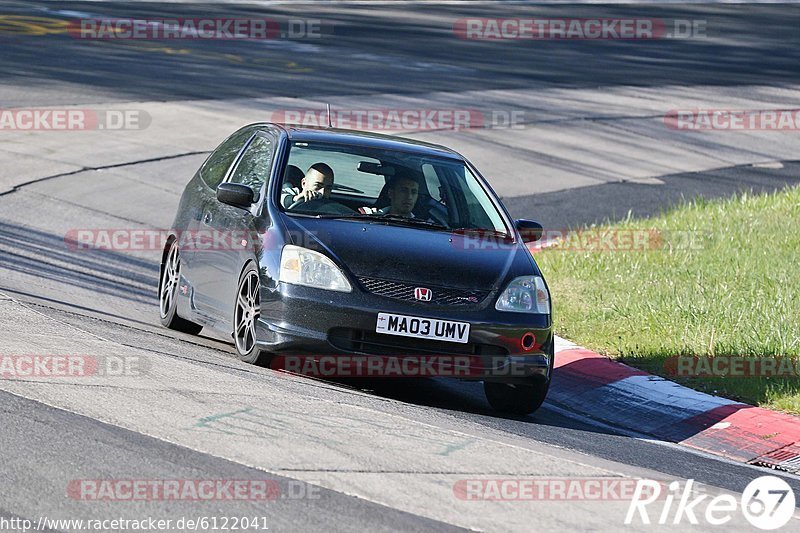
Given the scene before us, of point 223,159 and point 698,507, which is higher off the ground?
point 223,159

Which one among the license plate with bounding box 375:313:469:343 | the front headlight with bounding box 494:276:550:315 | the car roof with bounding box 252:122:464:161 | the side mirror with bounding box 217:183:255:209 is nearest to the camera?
the license plate with bounding box 375:313:469:343

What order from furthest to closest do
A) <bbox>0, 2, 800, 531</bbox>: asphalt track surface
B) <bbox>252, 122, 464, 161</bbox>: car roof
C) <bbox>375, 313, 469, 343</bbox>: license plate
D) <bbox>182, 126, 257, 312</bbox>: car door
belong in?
→ <bbox>182, 126, 257, 312</bbox>: car door, <bbox>252, 122, 464, 161</bbox>: car roof, <bbox>375, 313, 469, 343</bbox>: license plate, <bbox>0, 2, 800, 531</bbox>: asphalt track surface

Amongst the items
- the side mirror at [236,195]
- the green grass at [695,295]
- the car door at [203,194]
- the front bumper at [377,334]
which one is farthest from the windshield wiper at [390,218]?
the green grass at [695,295]

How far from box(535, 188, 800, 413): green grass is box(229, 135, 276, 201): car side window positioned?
2.89 m

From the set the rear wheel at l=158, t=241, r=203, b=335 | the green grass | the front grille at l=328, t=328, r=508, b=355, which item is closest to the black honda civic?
the front grille at l=328, t=328, r=508, b=355

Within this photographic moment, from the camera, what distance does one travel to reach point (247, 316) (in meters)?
8.66

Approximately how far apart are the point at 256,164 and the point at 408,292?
2.09 meters

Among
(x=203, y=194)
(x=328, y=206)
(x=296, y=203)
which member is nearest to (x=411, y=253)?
(x=328, y=206)

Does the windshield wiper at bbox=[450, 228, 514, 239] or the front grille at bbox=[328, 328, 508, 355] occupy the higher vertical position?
the windshield wiper at bbox=[450, 228, 514, 239]

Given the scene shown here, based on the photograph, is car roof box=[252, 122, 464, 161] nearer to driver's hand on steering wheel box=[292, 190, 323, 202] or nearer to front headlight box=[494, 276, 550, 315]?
driver's hand on steering wheel box=[292, 190, 323, 202]

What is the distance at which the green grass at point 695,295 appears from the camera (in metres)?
10.1

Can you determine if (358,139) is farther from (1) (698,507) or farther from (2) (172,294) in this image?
(1) (698,507)

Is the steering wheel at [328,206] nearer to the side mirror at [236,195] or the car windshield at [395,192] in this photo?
the car windshield at [395,192]

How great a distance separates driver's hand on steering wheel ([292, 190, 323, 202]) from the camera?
9.05 m
